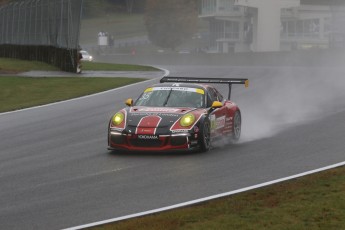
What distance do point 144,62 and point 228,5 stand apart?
3738 cm

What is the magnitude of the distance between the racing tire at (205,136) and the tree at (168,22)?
102m

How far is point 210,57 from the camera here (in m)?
54.9

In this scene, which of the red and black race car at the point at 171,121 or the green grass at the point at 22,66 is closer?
the red and black race car at the point at 171,121

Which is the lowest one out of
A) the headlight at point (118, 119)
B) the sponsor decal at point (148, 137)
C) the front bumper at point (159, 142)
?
the front bumper at point (159, 142)

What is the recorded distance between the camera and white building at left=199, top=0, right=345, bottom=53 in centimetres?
8719

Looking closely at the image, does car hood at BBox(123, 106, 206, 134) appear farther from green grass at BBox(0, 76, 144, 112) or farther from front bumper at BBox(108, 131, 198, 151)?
green grass at BBox(0, 76, 144, 112)

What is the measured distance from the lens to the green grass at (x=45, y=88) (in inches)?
1006

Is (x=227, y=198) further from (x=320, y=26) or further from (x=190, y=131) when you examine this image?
(x=320, y=26)

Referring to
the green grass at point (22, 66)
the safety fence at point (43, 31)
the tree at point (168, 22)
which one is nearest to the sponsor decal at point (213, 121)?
the safety fence at point (43, 31)

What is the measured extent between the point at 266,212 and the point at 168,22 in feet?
360

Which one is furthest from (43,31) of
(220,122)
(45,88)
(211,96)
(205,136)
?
(205,136)

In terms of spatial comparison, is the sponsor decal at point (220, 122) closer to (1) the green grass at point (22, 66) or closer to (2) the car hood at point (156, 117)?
(2) the car hood at point (156, 117)

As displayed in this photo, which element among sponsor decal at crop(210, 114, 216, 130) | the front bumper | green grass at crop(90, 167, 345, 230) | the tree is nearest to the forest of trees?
the tree

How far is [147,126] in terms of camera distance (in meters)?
14.1
